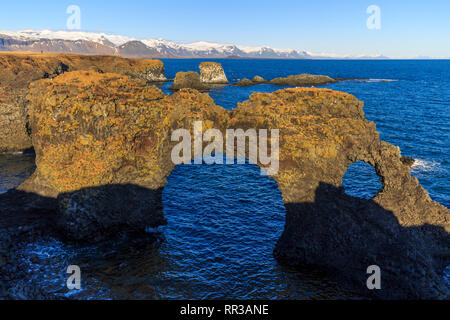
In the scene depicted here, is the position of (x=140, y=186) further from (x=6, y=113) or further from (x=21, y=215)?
(x=6, y=113)

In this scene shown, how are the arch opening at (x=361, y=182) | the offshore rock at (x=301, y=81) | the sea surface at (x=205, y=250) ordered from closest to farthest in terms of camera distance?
the sea surface at (x=205, y=250)
the arch opening at (x=361, y=182)
the offshore rock at (x=301, y=81)

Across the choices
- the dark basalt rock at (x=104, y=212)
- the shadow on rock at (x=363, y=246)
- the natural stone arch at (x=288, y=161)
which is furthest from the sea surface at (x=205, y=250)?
the natural stone arch at (x=288, y=161)

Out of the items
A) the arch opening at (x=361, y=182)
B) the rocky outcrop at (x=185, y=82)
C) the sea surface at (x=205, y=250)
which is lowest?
the sea surface at (x=205, y=250)

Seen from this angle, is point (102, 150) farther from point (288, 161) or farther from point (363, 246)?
point (363, 246)

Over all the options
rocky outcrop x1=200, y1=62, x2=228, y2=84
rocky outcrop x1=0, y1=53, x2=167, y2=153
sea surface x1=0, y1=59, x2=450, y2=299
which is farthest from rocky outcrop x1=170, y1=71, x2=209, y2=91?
sea surface x1=0, y1=59, x2=450, y2=299

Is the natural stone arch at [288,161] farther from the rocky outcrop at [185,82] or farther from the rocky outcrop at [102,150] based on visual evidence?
the rocky outcrop at [185,82]

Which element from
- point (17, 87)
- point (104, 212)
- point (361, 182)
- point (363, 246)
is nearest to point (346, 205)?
point (363, 246)
